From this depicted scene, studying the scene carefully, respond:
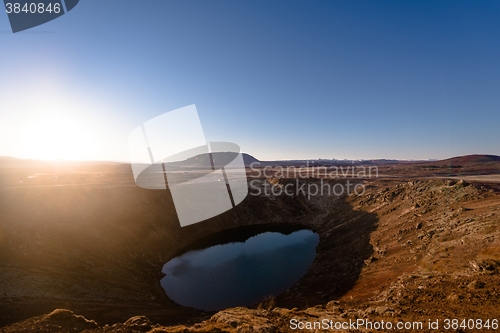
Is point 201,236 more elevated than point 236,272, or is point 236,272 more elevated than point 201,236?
point 201,236

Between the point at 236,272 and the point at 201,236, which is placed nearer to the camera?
the point at 236,272

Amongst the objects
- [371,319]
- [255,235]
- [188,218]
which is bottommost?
[255,235]

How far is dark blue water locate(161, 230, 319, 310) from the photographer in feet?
96.8

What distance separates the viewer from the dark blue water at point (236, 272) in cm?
2952

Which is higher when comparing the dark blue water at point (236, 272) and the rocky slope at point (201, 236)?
the rocky slope at point (201, 236)

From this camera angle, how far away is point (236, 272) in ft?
122

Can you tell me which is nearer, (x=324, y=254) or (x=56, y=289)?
(x=56, y=289)

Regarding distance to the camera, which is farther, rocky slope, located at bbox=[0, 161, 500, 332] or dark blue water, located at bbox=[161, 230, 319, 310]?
dark blue water, located at bbox=[161, 230, 319, 310]

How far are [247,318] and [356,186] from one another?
7960 cm

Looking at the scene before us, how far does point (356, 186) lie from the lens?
81.5 meters

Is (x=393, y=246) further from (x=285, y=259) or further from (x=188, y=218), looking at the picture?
(x=188, y=218)

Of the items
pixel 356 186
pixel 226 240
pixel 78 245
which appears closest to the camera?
pixel 78 245

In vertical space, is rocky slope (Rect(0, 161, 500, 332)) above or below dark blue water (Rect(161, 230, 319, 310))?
above

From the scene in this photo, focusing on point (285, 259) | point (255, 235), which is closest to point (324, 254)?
point (285, 259)
